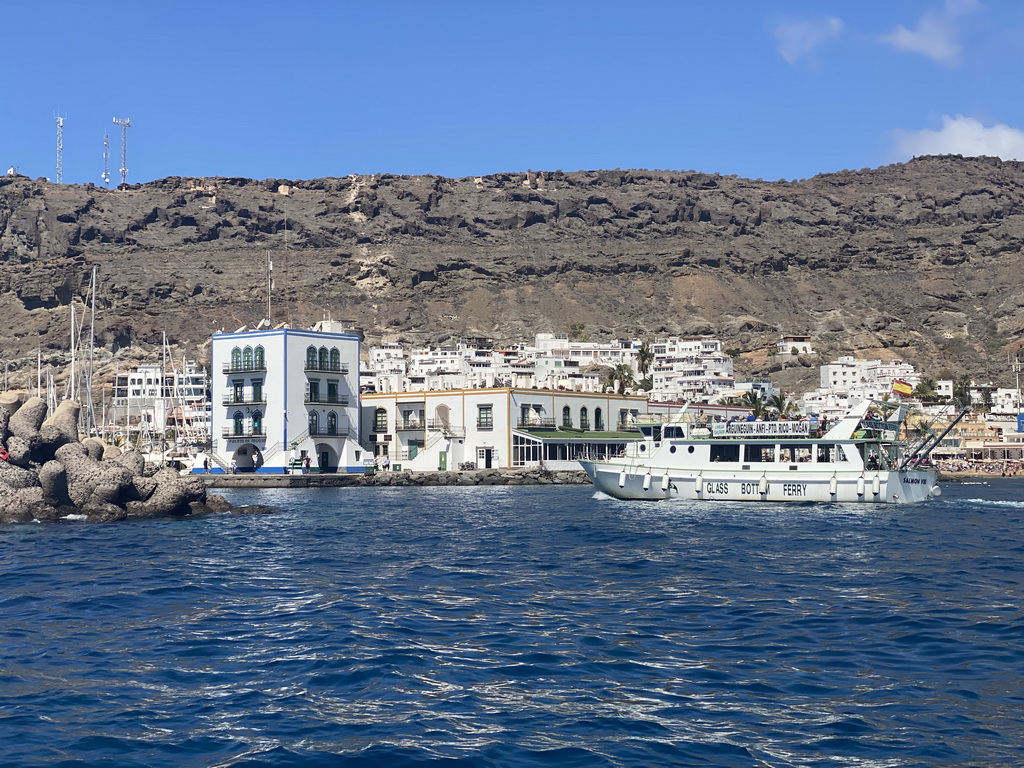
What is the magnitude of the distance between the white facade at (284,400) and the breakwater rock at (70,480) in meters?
→ 29.9

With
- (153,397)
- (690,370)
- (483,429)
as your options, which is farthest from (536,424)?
(153,397)

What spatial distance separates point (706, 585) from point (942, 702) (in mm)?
10153

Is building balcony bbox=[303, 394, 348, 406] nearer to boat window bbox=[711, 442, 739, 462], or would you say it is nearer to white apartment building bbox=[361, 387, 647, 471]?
white apartment building bbox=[361, 387, 647, 471]

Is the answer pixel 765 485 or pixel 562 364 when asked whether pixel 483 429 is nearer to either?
pixel 765 485

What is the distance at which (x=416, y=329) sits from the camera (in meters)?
192

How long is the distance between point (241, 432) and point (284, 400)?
14.8 ft

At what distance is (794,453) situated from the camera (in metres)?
53.5

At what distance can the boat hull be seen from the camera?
5203 centimetres

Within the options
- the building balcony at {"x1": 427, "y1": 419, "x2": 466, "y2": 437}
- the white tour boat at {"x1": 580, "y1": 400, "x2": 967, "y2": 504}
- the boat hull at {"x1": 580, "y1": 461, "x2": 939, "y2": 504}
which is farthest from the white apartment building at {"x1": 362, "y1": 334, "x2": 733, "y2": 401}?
the boat hull at {"x1": 580, "y1": 461, "x2": 939, "y2": 504}

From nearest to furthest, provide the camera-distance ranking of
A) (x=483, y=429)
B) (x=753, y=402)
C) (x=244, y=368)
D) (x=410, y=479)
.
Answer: (x=410, y=479), (x=244, y=368), (x=483, y=429), (x=753, y=402)

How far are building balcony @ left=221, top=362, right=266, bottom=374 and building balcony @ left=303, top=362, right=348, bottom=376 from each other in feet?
9.58

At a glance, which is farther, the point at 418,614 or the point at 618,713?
the point at 418,614

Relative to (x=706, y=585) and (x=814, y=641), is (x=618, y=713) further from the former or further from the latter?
(x=706, y=585)

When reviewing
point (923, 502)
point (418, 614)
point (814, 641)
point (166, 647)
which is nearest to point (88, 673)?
point (166, 647)
